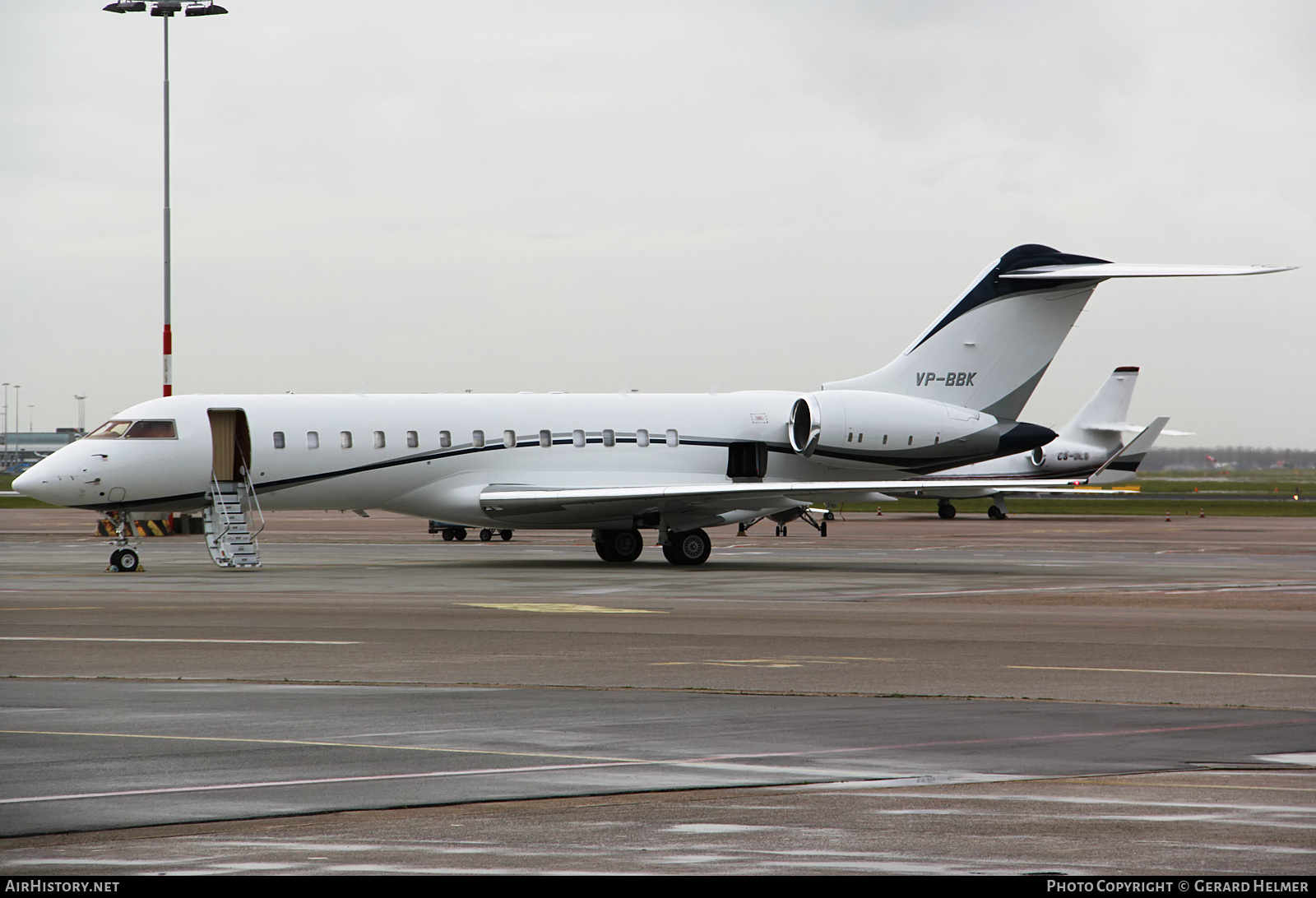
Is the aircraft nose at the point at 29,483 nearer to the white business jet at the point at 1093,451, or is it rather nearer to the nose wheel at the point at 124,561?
the nose wheel at the point at 124,561

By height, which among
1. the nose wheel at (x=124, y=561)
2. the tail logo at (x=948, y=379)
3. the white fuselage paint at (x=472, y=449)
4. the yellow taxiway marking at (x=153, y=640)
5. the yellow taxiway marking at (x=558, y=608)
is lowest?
the nose wheel at (x=124, y=561)

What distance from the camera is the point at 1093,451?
64.3m

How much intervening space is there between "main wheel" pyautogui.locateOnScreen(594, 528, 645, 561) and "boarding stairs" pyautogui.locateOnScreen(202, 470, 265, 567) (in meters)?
7.43

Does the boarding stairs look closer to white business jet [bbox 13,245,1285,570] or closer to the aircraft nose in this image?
white business jet [bbox 13,245,1285,570]

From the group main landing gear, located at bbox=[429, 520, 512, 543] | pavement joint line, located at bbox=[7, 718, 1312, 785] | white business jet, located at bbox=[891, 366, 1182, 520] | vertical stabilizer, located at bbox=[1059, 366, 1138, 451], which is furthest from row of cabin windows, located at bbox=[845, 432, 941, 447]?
vertical stabilizer, located at bbox=[1059, 366, 1138, 451]

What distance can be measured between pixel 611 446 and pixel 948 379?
8.24m

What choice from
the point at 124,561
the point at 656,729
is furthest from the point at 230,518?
the point at 656,729

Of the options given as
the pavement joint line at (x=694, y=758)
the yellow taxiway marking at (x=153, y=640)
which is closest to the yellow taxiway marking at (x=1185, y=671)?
the pavement joint line at (x=694, y=758)

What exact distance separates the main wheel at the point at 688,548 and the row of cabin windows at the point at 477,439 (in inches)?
90.9

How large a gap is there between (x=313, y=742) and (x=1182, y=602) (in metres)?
15.6

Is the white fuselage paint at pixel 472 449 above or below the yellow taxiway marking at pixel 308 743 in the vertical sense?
above

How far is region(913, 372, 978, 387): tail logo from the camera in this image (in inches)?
1385

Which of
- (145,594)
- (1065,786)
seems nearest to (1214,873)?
(1065,786)

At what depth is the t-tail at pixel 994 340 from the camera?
115 feet
